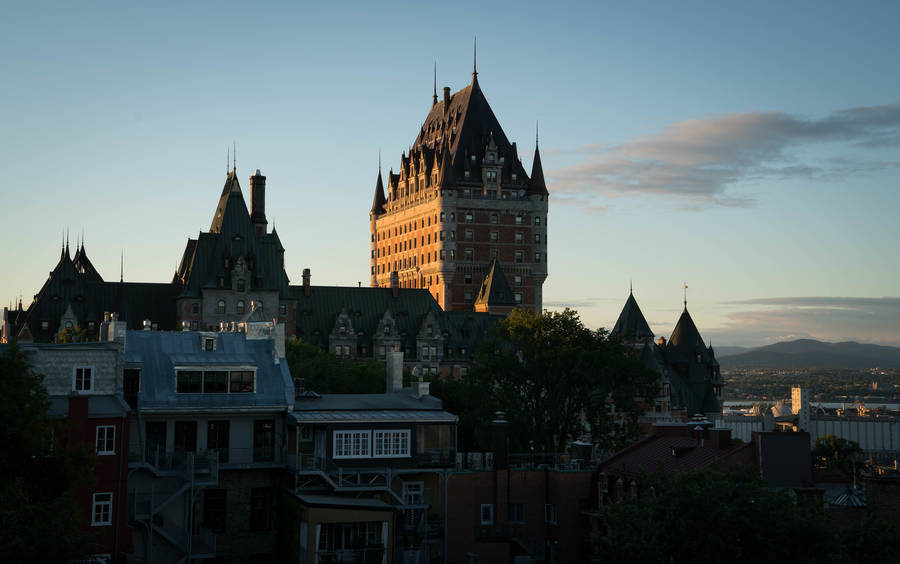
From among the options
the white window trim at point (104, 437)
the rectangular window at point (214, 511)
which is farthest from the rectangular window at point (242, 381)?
the white window trim at point (104, 437)

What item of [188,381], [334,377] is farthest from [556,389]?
[188,381]

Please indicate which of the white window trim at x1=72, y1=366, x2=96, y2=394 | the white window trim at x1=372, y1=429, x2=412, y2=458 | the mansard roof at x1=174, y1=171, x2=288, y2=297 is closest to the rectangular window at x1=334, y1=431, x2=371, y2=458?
the white window trim at x1=372, y1=429, x2=412, y2=458

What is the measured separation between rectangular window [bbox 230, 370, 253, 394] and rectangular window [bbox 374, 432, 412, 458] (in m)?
6.44

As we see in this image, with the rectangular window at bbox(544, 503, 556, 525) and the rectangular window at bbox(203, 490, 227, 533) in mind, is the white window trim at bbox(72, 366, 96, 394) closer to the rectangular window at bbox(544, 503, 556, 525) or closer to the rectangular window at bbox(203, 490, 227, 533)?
the rectangular window at bbox(203, 490, 227, 533)

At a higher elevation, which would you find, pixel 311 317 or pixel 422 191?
pixel 422 191

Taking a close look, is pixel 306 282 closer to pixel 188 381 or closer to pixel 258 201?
pixel 258 201

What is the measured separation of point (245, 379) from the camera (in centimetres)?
5603

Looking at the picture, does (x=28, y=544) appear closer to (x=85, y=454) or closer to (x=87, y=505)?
(x=85, y=454)

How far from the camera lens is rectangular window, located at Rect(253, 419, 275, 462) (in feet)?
179

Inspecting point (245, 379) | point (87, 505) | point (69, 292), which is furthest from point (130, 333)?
point (69, 292)

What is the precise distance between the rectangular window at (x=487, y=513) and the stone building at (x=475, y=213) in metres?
118

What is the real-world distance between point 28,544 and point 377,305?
115871 millimetres

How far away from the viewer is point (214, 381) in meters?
55.6

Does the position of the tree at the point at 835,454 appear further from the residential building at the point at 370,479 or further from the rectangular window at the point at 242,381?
the rectangular window at the point at 242,381
